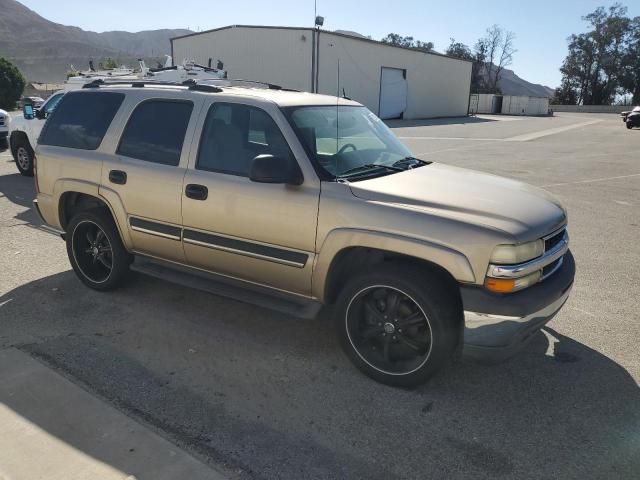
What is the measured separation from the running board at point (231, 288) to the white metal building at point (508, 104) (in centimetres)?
5882

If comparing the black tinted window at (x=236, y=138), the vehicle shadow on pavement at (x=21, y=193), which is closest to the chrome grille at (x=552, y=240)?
the black tinted window at (x=236, y=138)

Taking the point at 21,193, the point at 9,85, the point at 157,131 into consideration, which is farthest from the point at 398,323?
the point at 9,85

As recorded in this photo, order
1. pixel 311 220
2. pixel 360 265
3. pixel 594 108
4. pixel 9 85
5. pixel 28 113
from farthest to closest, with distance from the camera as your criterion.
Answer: pixel 594 108 → pixel 9 85 → pixel 28 113 → pixel 360 265 → pixel 311 220

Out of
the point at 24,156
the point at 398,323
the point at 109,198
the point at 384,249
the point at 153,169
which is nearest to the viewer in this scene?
the point at 384,249

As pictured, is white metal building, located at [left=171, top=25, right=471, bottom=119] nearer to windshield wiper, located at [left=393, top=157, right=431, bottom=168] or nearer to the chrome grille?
windshield wiper, located at [left=393, top=157, right=431, bottom=168]

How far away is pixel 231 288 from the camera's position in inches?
157

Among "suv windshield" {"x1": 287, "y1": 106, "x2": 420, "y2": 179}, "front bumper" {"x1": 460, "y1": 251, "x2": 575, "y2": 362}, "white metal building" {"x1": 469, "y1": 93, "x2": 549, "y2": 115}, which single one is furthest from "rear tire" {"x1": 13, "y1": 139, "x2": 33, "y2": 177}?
"white metal building" {"x1": 469, "y1": 93, "x2": 549, "y2": 115}

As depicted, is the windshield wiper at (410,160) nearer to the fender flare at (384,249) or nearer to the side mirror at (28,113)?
the fender flare at (384,249)

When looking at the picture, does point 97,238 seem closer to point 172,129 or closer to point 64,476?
point 172,129

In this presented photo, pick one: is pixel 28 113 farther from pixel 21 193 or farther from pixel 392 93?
pixel 392 93

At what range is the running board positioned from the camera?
11.9ft

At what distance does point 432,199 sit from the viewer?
3221 millimetres

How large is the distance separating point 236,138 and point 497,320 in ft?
7.46

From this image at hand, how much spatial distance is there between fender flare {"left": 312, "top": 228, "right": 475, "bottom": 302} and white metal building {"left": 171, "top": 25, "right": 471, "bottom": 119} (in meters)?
25.2
